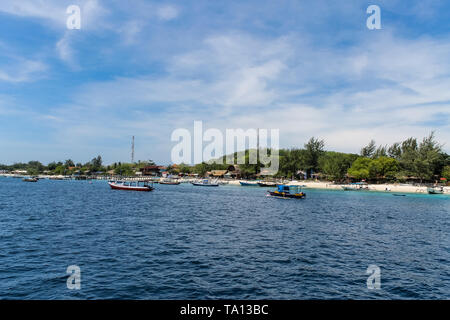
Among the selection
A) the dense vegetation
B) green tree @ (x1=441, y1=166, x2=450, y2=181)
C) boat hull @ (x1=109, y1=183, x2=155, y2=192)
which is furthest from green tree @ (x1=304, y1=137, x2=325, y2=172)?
boat hull @ (x1=109, y1=183, x2=155, y2=192)

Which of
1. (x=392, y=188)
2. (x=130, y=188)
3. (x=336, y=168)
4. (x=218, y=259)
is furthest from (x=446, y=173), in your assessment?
(x=218, y=259)

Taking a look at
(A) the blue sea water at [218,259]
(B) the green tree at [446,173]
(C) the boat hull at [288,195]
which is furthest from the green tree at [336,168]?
(A) the blue sea water at [218,259]

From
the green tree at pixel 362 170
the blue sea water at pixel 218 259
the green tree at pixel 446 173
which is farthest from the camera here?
the green tree at pixel 362 170

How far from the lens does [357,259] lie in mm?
20016

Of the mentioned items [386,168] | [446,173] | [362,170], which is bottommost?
[446,173]

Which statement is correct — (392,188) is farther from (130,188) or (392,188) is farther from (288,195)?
(130,188)

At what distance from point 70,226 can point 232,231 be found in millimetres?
17085

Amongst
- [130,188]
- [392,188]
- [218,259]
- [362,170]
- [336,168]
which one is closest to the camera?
[218,259]

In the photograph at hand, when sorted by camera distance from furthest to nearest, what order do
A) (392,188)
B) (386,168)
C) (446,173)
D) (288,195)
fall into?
1. (386,168)
2. (446,173)
3. (392,188)
4. (288,195)

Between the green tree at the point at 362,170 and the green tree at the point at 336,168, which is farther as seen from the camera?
the green tree at the point at 336,168

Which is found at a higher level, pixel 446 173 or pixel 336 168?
pixel 336 168

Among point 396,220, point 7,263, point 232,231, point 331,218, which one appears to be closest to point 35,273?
point 7,263

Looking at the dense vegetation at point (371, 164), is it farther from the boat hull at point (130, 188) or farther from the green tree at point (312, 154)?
the boat hull at point (130, 188)
